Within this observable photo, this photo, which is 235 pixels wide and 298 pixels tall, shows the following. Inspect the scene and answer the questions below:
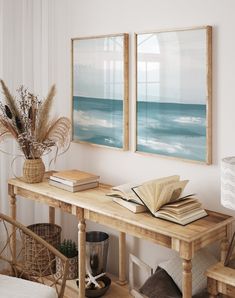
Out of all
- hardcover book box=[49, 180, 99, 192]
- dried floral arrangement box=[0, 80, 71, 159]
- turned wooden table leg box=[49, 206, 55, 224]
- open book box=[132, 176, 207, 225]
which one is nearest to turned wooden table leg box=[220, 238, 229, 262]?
open book box=[132, 176, 207, 225]

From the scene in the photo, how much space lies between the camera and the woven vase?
9.28 ft

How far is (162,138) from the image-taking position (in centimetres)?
260

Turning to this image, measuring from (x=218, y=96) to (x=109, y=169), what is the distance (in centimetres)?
96

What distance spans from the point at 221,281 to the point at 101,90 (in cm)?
147

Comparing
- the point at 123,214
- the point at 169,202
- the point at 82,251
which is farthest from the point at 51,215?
the point at 169,202

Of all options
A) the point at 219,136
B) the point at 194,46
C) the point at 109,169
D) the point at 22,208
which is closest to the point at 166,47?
the point at 194,46

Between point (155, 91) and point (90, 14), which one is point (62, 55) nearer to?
point (90, 14)

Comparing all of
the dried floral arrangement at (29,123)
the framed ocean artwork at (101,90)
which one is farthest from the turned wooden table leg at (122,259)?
the dried floral arrangement at (29,123)

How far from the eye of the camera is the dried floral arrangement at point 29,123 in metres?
2.74

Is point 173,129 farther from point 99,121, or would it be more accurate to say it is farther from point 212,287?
point 212,287

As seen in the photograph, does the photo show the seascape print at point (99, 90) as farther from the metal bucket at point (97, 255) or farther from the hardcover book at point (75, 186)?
the metal bucket at point (97, 255)

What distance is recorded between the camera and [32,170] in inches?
112

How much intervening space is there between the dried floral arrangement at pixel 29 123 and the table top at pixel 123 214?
0.26 meters

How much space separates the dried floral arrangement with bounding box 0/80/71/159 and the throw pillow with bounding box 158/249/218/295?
3.46 feet
